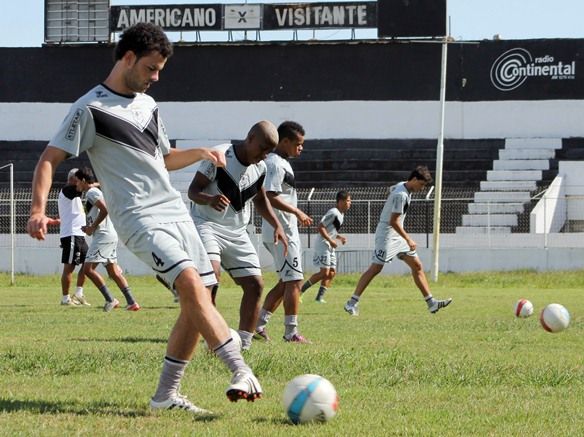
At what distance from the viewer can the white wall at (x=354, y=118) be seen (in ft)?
158

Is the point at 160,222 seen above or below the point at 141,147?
below

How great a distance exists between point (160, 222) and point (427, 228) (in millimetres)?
28820

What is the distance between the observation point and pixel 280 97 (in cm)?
4984

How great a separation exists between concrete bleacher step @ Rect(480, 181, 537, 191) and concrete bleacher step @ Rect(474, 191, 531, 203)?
57.1 inches

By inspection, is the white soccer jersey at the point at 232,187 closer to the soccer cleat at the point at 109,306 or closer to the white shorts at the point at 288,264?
the white shorts at the point at 288,264

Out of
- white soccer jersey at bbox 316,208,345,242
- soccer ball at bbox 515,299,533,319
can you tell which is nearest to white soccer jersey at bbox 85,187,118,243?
white soccer jersey at bbox 316,208,345,242

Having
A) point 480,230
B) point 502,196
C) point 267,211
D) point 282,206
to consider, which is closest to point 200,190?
point 267,211

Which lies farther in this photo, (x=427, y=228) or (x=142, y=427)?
(x=427, y=228)

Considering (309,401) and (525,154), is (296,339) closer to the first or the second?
(309,401)

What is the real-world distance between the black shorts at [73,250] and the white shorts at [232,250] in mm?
9013

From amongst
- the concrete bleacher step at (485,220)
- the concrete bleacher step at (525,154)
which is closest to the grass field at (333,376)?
the concrete bleacher step at (485,220)

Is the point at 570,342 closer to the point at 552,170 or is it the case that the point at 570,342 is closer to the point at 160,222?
the point at 160,222

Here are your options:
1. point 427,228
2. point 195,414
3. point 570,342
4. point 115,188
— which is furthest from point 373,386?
A: point 427,228

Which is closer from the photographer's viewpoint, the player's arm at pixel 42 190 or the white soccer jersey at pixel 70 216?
the player's arm at pixel 42 190
